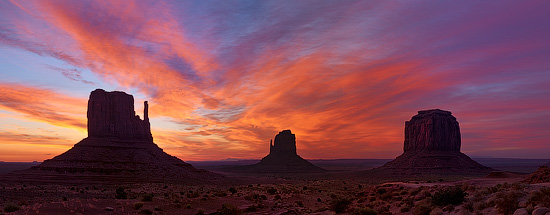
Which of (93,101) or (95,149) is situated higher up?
(93,101)

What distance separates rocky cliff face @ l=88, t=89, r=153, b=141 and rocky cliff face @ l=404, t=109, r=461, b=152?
98.7m

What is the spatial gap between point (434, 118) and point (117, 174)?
111 metres

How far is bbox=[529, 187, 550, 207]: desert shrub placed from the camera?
1426 cm

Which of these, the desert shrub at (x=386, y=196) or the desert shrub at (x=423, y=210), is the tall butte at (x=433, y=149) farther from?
the desert shrub at (x=423, y=210)

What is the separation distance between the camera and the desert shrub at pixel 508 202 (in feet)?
50.2

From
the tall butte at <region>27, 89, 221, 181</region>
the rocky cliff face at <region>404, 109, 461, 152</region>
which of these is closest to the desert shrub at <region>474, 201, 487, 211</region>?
the tall butte at <region>27, 89, 221, 181</region>

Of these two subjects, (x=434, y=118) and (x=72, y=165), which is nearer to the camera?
(x=72, y=165)

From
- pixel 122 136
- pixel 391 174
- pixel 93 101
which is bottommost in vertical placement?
pixel 391 174

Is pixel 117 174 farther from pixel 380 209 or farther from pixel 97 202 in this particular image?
pixel 380 209

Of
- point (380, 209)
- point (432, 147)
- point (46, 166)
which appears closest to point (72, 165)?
point (46, 166)

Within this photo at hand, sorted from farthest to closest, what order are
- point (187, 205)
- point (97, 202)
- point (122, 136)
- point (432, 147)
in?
point (432, 147)
point (122, 136)
point (187, 205)
point (97, 202)

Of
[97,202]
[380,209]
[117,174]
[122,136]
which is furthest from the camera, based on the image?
[122,136]

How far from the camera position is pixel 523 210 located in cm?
1426

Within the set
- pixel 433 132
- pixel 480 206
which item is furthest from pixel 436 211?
pixel 433 132
